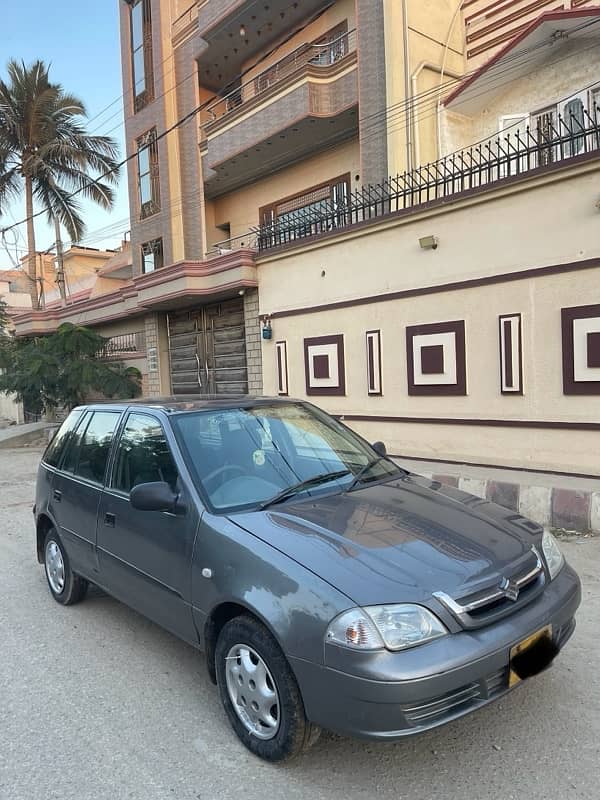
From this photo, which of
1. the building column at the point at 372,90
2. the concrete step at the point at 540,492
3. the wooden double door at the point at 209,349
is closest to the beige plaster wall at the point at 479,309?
the concrete step at the point at 540,492

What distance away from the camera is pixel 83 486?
4.24m

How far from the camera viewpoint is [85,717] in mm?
3121

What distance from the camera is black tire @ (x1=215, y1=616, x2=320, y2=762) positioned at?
248 cm

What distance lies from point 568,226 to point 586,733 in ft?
20.2

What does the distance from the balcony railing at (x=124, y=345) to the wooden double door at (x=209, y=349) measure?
199 cm

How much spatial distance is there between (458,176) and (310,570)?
7.40m

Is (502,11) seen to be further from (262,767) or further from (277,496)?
(262,767)

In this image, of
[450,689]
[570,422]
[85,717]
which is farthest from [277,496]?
[570,422]

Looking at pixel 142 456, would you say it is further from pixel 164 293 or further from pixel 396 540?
pixel 164 293

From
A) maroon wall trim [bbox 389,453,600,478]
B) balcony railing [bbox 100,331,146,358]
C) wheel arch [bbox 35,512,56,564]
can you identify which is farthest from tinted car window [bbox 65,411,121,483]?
balcony railing [bbox 100,331,146,358]

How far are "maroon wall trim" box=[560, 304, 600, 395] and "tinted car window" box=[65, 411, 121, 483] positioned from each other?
18.4 feet

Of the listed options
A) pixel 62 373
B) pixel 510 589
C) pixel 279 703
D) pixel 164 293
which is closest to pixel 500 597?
pixel 510 589

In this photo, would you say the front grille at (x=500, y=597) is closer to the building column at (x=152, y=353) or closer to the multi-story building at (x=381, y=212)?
the multi-story building at (x=381, y=212)

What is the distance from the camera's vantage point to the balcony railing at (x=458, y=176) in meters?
7.48
